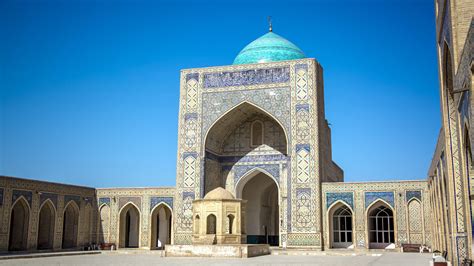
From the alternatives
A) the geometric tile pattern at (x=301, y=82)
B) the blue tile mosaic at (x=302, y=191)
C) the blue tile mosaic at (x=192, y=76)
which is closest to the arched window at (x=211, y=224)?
the blue tile mosaic at (x=302, y=191)

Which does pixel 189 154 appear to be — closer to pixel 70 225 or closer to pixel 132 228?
pixel 70 225

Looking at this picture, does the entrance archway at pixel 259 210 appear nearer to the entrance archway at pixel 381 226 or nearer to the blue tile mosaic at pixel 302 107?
the blue tile mosaic at pixel 302 107

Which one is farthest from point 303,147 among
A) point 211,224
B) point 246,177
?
point 211,224

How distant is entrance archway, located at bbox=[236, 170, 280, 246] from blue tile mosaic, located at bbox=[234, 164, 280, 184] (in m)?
0.52

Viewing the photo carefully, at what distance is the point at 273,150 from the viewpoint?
750 inches

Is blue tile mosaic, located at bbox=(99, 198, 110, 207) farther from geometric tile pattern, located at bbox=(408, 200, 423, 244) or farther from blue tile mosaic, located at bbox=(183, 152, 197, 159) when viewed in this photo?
geometric tile pattern, located at bbox=(408, 200, 423, 244)

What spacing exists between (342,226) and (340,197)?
200 centimetres

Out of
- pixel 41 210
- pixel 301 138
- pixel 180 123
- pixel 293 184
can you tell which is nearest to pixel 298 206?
pixel 293 184

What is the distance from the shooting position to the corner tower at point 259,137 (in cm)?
1722

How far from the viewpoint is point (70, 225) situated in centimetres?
1917

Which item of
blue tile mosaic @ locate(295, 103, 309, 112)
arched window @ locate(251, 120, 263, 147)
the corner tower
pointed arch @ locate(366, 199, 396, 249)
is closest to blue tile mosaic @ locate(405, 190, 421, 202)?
pointed arch @ locate(366, 199, 396, 249)

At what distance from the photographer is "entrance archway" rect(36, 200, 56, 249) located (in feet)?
58.6

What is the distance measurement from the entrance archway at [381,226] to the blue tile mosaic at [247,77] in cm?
541

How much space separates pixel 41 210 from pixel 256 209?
7.69 m
